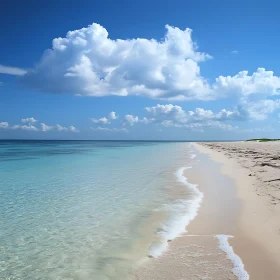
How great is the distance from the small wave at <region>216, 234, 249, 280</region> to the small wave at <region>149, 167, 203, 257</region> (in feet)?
3.75

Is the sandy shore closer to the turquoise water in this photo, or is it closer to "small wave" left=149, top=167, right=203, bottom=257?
"small wave" left=149, top=167, right=203, bottom=257

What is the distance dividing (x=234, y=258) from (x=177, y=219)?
297 cm

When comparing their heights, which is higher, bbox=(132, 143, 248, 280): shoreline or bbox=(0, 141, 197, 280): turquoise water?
bbox=(132, 143, 248, 280): shoreline

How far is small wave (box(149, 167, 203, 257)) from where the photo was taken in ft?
20.5

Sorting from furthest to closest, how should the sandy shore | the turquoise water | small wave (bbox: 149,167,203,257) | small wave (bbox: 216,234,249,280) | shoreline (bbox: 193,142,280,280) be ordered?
small wave (bbox: 149,167,203,257), the turquoise water, shoreline (bbox: 193,142,280,280), the sandy shore, small wave (bbox: 216,234,249,280)

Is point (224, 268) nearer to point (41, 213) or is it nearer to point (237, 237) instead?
point (237, 237)

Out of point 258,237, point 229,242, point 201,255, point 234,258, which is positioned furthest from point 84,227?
point 258,237

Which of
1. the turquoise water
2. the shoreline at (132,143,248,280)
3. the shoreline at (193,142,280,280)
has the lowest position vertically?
the turquoise water

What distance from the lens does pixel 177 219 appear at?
8.34 meters

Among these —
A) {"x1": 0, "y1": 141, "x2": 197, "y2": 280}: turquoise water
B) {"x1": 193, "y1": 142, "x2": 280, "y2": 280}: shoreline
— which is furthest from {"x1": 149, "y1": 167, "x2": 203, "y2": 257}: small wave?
{"x1": 193, "y1": 142, "x2": 280, "y2": 280}: shoreline

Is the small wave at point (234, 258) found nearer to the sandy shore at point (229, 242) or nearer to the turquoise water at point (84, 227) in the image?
the sandy shore at point (229, 242)

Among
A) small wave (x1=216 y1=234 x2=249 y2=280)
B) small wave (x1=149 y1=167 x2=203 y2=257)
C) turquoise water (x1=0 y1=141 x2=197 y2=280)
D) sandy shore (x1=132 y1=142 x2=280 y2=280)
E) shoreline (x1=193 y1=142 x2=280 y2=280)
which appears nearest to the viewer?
small wave (x1=216 y1=234 x2=249 y2=280)

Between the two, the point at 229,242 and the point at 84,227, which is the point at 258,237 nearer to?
the point at 229,242

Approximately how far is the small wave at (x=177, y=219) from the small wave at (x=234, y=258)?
1.14m
